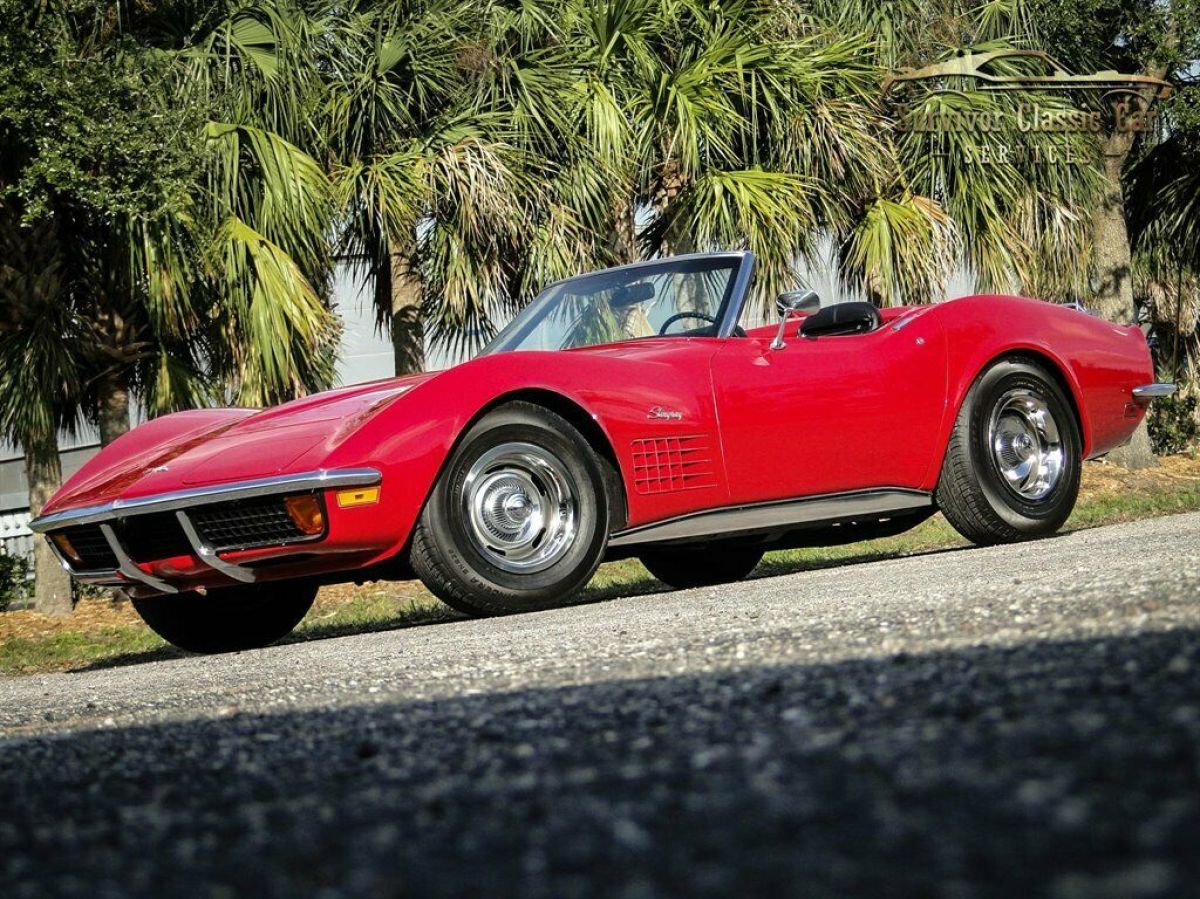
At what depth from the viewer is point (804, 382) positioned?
18.1ft

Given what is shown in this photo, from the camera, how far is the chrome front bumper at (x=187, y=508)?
4535 mm

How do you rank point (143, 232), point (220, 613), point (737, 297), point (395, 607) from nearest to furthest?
1. point (220, 613)
2. point (737, 297)
3. point (395, 607)
4. point (143, 232)

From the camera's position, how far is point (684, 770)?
1.67 meters

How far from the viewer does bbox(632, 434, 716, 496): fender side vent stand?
5.15m

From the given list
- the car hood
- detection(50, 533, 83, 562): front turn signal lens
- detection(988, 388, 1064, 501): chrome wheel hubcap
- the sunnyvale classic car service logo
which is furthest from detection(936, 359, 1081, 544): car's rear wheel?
the sunnyvale classic car service logo

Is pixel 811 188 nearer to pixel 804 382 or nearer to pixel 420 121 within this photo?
pixel 420 121

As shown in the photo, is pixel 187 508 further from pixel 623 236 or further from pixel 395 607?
pixel 623 236

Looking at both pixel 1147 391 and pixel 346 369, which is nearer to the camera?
pixel 1147 391

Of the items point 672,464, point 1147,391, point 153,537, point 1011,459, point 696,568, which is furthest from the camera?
point 696,568

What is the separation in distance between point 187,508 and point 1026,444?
3.50 metres

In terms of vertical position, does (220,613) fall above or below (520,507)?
below

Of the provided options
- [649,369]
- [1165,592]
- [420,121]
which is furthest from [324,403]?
[420,121]

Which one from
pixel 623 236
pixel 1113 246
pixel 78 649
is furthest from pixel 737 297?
pixel 1113 246

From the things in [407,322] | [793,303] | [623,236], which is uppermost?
[623,236]
